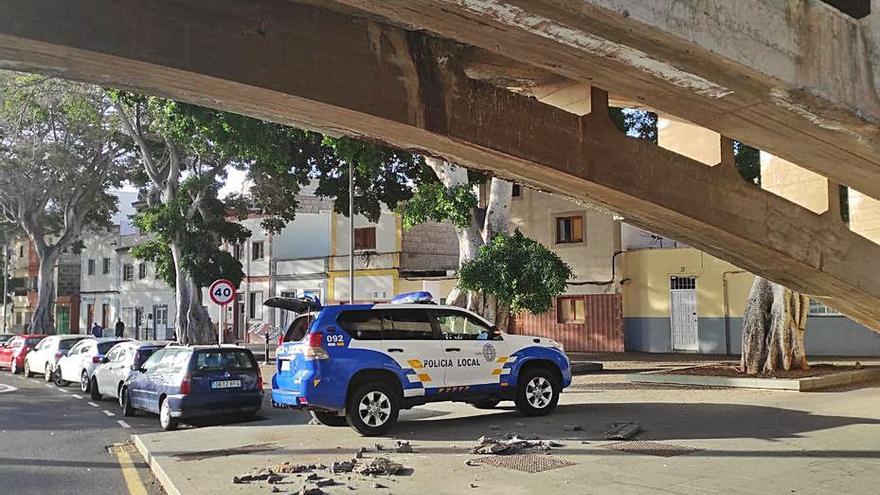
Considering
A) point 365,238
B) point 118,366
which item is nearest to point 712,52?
point 118,366

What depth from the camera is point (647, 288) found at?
93.9 feet

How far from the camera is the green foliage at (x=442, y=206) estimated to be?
19.8 meters

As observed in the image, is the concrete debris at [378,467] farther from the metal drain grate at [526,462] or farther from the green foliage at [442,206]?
the green foliage at [442,206]

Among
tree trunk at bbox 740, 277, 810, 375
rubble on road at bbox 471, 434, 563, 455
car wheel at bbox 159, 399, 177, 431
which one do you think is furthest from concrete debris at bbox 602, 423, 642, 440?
tree trunk at bbox 740, 277, 810, 375

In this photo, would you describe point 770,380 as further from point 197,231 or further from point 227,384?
point 197,231

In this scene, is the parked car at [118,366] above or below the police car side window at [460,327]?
below

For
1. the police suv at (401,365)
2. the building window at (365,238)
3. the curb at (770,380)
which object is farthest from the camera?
the building window at (365,238)

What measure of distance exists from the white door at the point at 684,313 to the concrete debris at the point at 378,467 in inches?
824

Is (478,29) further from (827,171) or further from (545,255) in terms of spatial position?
(545,255)

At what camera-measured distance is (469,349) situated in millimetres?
11906

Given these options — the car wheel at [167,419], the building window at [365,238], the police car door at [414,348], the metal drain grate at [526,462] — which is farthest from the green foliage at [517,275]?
the building window at [365,238]

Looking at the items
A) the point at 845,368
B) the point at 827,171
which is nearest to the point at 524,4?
the point at 827,171

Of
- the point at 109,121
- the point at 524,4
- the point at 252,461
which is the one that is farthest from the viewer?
the point at 109,121

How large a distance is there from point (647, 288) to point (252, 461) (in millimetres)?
21746
